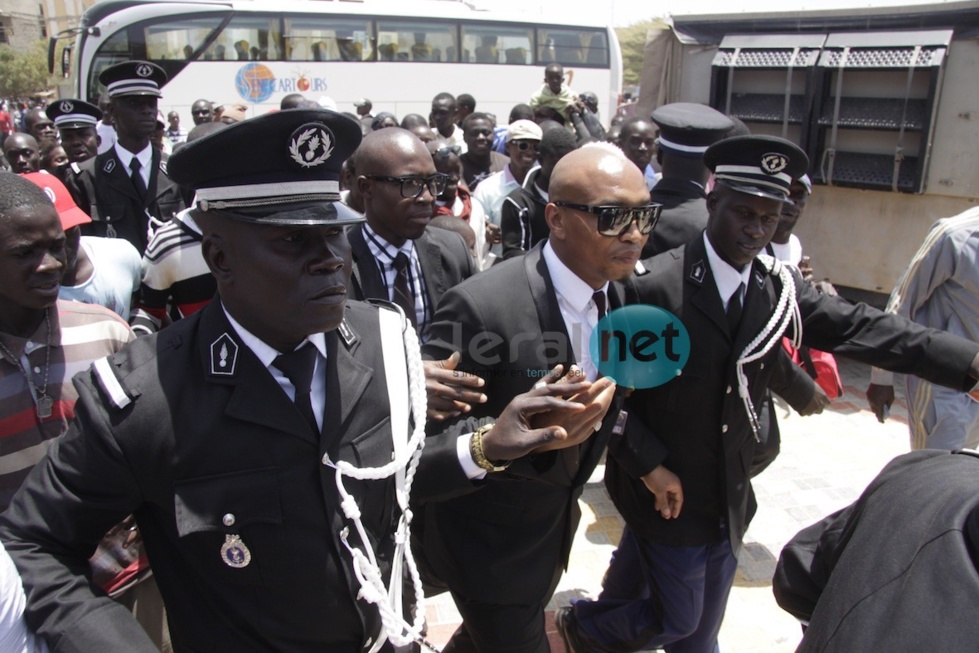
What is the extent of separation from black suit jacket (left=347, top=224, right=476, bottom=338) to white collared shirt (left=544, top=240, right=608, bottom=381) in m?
0.85

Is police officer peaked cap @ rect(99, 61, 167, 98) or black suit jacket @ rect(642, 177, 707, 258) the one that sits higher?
police officer peaked cap @ rect(99, 61, 167, 98)

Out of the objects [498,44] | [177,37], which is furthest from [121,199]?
[498,44]

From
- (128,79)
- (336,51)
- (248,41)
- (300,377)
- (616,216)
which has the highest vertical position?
(248,41)

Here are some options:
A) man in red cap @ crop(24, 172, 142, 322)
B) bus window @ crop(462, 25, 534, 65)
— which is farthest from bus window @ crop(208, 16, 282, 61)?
man in red cap @ crop(24, 172, 142, 322)

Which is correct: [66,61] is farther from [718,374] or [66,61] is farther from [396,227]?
[718,374]

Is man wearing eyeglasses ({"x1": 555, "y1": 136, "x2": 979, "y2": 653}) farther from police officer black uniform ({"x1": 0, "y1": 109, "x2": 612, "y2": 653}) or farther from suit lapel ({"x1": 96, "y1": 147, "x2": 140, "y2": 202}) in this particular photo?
suit lapel ({"x1": 96, "y1": 147, "x2": 140, "y2": 202})

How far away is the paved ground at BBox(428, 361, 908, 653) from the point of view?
11.9 feet

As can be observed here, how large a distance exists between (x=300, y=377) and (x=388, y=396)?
0.84 ft

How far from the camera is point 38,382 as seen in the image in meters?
2.14

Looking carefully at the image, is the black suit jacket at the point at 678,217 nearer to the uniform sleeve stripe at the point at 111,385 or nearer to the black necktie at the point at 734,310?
the black necktie at the point at 734,310

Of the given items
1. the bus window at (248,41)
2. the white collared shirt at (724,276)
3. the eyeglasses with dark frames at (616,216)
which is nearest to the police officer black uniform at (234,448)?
the eyeglasses with dark frames at (616,216)

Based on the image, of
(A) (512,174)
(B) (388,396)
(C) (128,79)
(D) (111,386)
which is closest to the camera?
(D) (111,386)

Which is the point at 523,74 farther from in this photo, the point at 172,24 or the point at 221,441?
the point at 221,441

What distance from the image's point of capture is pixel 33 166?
261 inches
